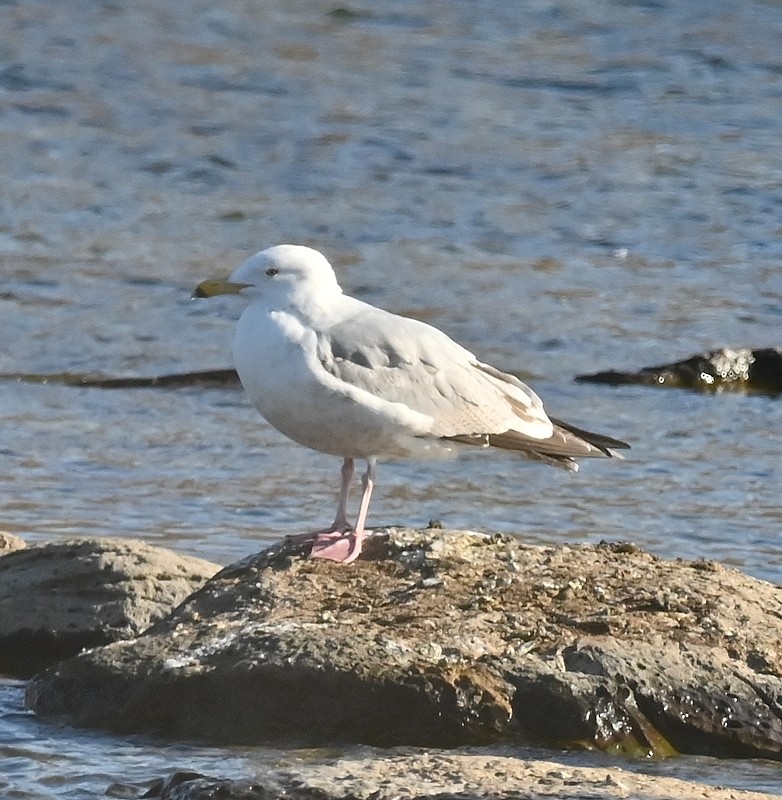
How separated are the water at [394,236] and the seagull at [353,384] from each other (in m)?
1.11

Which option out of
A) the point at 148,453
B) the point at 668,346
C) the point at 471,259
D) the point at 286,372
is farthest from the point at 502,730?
the point at 471,259

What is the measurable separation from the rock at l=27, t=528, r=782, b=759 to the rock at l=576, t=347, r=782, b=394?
448cm

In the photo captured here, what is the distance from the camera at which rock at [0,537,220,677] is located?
6.16 meters

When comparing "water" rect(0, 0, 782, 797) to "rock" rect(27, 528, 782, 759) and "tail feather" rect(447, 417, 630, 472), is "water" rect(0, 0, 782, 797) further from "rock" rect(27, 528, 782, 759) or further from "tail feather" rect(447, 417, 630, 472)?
"tail feather" rect(447, 417, 630, 472)

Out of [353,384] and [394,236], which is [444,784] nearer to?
[353,384]

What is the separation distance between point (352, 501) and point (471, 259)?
16.5 ft

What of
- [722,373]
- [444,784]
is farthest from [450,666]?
[722,373]

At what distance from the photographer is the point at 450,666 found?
5168mm

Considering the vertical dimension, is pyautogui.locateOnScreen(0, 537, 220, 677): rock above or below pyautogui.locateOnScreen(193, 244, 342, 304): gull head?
below

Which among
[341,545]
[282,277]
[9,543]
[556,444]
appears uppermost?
[282,277]

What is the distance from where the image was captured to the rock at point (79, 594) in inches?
243

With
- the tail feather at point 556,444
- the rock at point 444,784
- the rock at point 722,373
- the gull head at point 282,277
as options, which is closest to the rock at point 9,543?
the gull head at point 282,277

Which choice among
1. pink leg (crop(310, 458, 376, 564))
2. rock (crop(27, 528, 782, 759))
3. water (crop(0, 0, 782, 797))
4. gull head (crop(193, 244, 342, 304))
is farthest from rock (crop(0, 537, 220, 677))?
gull head (crop(193, 244, 342, 304))

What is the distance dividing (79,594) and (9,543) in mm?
688
